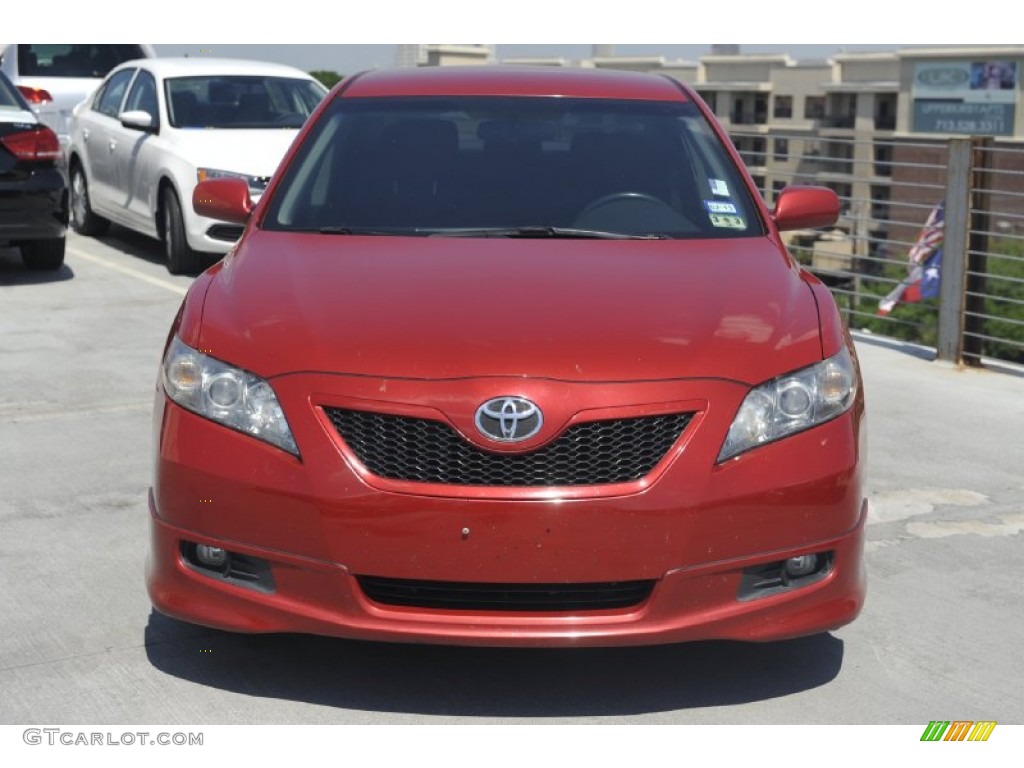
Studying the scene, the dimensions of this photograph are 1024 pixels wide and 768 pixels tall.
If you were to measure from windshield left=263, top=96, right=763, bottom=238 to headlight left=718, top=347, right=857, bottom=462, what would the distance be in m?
1.04

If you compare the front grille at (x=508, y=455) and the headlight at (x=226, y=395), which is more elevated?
the headlight at (x=226, y=395)

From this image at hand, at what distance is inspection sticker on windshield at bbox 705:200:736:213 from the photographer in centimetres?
539

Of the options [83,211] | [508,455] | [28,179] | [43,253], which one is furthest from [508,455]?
[83,211]

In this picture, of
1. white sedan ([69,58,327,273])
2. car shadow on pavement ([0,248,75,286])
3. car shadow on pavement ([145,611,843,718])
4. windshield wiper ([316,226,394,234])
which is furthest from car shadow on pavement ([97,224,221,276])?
car shadow on pavement ([145,611,843,718])

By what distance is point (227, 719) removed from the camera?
13.5 ft

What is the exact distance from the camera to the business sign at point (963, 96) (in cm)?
11256

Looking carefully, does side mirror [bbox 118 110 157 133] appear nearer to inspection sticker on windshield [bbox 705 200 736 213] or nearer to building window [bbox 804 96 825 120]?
inspection sticker on windshield [bbox 705 200 736 213]

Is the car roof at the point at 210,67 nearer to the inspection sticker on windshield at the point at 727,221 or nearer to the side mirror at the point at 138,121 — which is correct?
the side mirror at the point at 138,121

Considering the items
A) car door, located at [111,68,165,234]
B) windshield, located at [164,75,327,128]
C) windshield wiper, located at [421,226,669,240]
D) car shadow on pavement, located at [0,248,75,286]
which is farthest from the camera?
windshield, located at [164,75,327,128]

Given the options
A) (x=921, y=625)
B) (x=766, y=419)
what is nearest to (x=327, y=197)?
(x=766, y=419)

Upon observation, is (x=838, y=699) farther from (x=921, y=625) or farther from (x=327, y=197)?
(x=327, y=197)

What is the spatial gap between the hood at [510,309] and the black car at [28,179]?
253 inches
